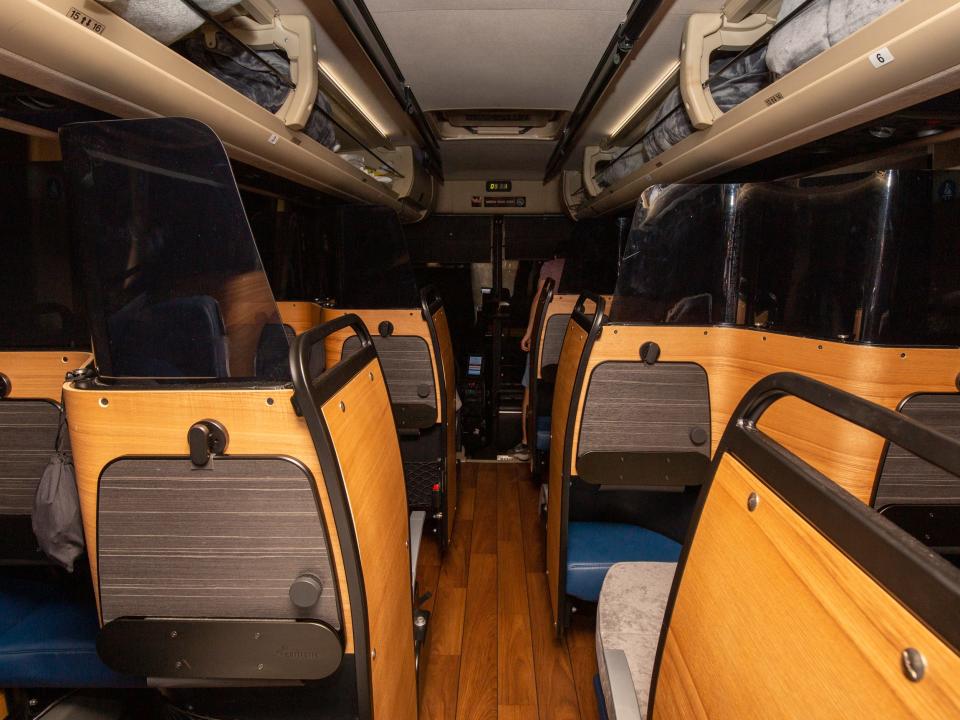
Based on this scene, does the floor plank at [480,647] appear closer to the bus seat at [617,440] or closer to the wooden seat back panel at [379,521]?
the bus seat at [617,440]

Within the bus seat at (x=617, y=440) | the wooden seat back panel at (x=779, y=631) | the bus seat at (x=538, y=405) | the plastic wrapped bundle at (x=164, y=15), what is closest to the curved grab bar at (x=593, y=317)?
the bus seat at (x=617, y=440)

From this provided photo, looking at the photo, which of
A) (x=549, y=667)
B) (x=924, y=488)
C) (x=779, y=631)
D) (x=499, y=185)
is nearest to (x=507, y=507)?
(x=549, y=667)

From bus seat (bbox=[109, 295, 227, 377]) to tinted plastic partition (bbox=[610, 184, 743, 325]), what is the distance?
4.51 feet

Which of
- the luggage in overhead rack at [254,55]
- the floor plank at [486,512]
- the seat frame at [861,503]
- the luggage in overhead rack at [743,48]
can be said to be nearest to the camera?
the seat frame at [861,503]

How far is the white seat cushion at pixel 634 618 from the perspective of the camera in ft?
4.61

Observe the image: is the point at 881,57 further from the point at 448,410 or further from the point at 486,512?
the point at 486,512

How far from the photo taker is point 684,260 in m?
1.94

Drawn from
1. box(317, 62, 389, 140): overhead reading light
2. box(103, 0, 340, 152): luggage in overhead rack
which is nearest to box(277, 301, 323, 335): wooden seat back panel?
box(103, 0, 340, 152): luggage in overhead rack

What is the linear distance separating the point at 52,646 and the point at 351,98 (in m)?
3.06

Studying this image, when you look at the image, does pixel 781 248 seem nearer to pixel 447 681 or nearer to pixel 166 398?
pixel 166 398

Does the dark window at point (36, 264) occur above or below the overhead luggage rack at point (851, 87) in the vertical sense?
below

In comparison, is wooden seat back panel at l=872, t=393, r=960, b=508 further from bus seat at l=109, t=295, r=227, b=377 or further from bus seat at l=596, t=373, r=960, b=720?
bus seat at l=109, t=295, r=227, b=377

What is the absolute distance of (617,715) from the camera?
1172 mm

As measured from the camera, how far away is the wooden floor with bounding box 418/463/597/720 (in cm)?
212
